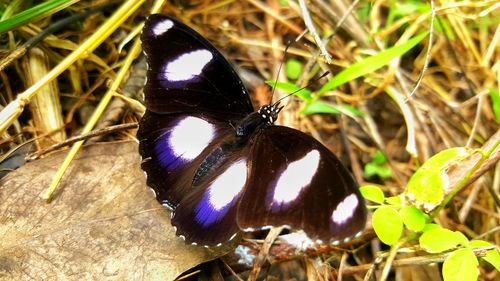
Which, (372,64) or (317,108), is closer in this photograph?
(372,64)

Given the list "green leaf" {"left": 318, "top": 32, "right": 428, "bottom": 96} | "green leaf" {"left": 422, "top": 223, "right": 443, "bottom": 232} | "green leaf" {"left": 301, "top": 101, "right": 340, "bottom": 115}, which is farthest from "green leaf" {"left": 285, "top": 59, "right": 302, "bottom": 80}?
"green leaf" {"left": 422, "top": 223, "right": 443, "bottom": 232}

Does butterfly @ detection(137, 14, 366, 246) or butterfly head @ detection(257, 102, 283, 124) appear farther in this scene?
butterfly head @ detection(257, 102, 283, 124)

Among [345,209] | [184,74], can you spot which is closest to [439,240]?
[345,209]

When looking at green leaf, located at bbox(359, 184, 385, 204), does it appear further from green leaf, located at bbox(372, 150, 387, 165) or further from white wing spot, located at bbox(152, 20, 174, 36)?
white wing spot, located at bbox(152, 20, 174, 36)

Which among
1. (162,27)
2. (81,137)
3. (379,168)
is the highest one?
(162,27)

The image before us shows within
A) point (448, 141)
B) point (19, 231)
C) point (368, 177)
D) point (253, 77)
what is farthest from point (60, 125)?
point (448, 141)

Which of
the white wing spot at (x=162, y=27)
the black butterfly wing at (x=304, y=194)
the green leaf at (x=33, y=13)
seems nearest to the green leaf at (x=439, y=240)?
the black butterfly wing at (x=304, y=194)

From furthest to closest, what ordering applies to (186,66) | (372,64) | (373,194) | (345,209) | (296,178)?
(372,64) < (186,66) < (373,194) < (296,178) < (345,209)

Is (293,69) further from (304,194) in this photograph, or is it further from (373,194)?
(304,194)
